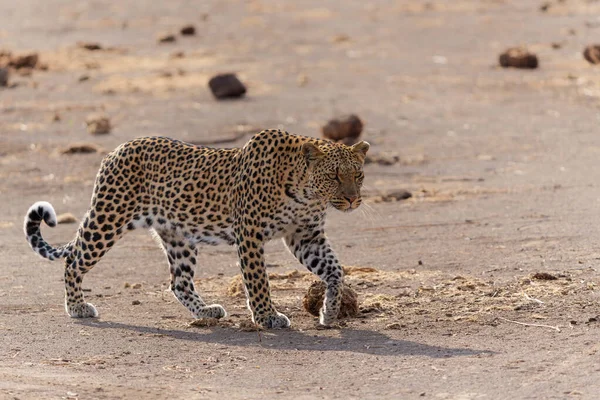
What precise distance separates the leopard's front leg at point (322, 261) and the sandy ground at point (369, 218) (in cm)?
21

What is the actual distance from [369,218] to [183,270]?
403 centimetres

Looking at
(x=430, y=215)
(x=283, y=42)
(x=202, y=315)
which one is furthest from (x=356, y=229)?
(x=283, y=42)

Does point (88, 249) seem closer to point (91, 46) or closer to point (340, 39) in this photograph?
point (340, 39)

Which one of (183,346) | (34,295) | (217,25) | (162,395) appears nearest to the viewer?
(162,395)

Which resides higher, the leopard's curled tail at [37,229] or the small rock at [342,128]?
the leopard's curled tail at [37,229]

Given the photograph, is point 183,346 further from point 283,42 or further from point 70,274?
point 283,42

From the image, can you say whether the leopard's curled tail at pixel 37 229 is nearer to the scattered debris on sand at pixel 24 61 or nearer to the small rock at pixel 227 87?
the small rock at pixel 227 87

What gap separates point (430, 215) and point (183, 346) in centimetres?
545

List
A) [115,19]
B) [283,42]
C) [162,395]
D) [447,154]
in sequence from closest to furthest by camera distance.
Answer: [162,395]
[447,154]
[283,42]
[115,19]

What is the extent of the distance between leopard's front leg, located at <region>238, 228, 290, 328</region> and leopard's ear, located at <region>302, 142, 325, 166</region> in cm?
74

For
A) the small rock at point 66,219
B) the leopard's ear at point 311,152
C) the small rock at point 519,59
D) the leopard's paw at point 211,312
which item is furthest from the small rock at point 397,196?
the small rock at point 519,59

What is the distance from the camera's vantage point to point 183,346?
34.3ft

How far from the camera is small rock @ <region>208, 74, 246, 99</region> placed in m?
23.6

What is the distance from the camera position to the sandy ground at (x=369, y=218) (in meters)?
9.49
